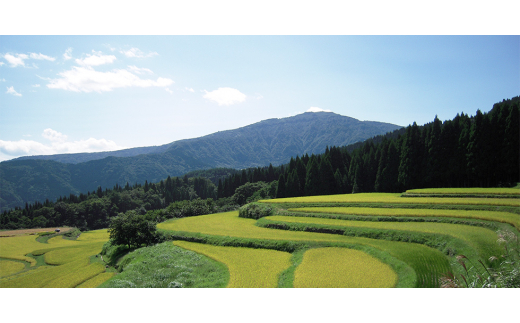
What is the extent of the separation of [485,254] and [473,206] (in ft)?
39.9

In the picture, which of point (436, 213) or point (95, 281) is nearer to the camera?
point (95, 281)

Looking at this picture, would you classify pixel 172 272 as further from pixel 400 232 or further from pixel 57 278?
pixel 400 232

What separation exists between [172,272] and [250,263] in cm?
521

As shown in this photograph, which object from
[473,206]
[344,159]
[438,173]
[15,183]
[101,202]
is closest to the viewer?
[473,206]

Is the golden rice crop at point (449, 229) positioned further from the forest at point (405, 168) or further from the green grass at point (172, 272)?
the forest at point (405, 168)

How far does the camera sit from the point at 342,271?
1454 centimetres

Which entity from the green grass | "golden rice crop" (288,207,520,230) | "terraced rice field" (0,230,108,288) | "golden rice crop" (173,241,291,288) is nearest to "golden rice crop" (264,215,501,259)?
"golden rice crop" (288,207,520,230)

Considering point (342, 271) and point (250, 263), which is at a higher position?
point (342, 271)

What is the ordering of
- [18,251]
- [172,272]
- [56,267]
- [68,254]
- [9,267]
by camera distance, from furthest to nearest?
[18,251]
[68,254]
[9,267]
[56,267]
[172,272]

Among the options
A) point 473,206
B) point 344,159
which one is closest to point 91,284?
point 473,206

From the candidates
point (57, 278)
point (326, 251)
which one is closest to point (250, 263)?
point (326, 251)

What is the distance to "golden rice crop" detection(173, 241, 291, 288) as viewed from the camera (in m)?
14.9

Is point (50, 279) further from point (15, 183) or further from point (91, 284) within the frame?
point (15, 183)

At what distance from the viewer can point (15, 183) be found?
191875 millimetres
